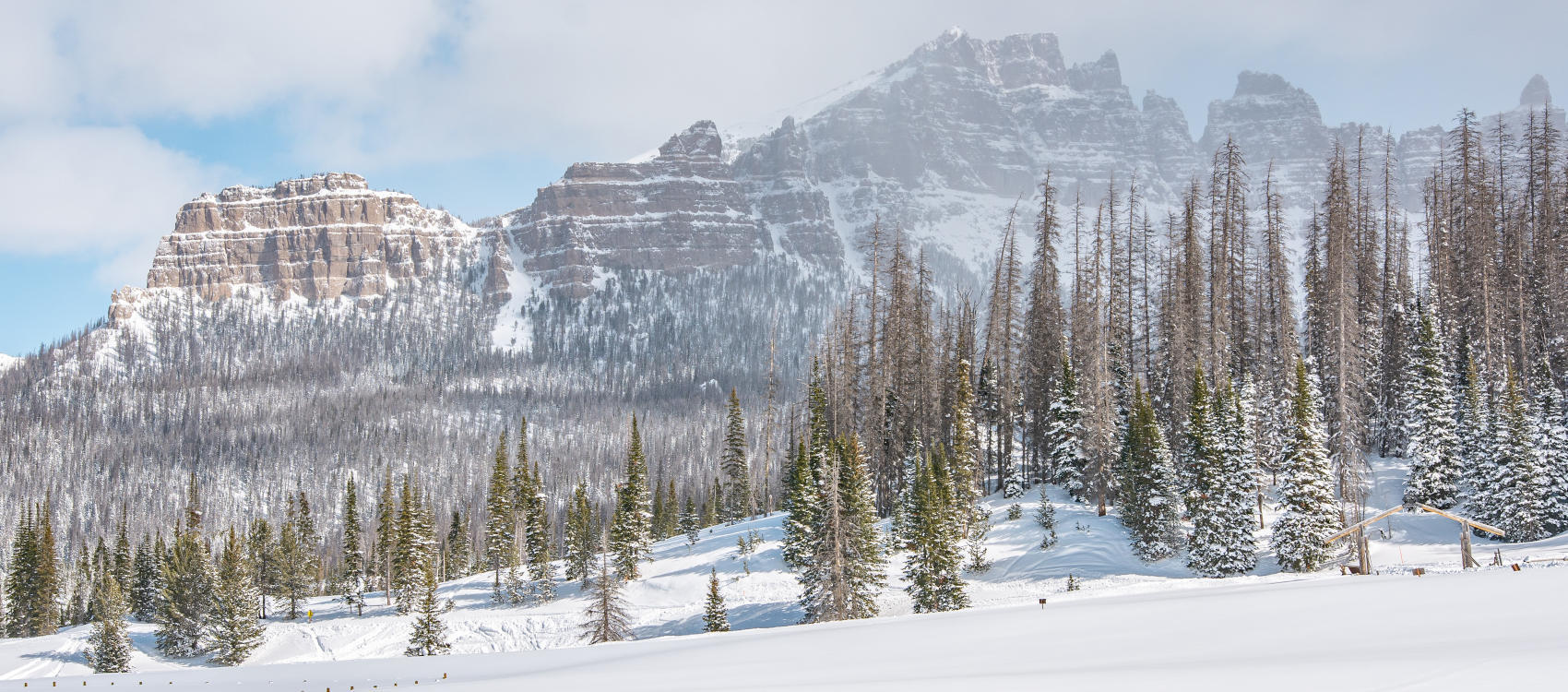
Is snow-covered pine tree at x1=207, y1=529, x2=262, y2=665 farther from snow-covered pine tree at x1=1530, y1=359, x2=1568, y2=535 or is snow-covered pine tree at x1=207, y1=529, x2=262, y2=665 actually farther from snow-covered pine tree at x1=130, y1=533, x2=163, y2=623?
snow-covered pine tree at x1=1530, y1=359, x2=1568, y2=535

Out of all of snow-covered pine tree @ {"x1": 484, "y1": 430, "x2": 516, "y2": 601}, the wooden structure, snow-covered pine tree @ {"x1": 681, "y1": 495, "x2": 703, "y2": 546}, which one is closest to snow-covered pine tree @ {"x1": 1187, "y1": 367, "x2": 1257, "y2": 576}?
the wooden structure

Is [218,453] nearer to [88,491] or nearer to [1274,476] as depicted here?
[88,491]

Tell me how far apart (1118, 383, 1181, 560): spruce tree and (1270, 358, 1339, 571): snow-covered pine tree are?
4.47 meters

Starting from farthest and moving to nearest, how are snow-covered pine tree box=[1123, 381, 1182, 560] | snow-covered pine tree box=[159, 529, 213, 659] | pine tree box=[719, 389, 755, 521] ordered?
pine tree box=[719, 389, 755, 521] < snow-covered pine tree box=[159, 529, 213, 659] < snow-covered pine tree box=[1123, 381, 1182, 560]

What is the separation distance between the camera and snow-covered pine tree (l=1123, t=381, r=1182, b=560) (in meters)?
38.8

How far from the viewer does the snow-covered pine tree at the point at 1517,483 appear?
33562mm

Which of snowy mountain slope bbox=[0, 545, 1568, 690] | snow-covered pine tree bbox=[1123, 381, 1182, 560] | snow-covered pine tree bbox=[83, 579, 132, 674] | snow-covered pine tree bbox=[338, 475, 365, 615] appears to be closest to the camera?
snowy mountain slope bbox=[0, 545, 1568, 690]

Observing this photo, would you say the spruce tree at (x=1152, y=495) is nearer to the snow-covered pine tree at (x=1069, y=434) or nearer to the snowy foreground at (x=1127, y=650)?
the snow-covered pine tree at (x=1069, y=434)

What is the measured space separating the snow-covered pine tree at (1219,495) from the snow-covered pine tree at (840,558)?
1273cm

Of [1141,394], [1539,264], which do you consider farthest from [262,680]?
[1539,264]

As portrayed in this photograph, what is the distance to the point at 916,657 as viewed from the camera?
10.5 m

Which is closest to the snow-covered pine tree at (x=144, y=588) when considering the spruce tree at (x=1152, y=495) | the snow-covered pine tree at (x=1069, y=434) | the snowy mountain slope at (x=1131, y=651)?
the snow-covered pine tree at (x=1069, y=434)

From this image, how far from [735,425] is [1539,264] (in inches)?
1936

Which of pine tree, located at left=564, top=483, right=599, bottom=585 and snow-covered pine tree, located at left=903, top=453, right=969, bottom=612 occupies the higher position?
snow-covered pine tree, located at left=903, top=453, right=969, bottom=612
